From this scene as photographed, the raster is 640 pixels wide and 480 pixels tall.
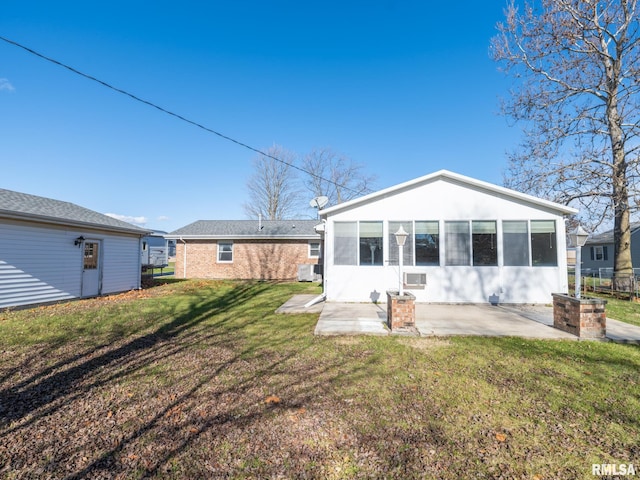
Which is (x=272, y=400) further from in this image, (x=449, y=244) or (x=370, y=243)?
(x=449, y=244)

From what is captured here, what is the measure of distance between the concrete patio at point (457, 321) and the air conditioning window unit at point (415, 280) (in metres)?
0.62

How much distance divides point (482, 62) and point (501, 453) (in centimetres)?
1589

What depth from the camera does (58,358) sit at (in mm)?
4699

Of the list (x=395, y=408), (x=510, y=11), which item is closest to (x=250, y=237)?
(x=395, y=408)

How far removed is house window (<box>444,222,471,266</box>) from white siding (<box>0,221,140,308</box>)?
41.7ft

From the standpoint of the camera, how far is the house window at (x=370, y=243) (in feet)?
30.3

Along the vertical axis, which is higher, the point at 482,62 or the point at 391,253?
the point at 482,62

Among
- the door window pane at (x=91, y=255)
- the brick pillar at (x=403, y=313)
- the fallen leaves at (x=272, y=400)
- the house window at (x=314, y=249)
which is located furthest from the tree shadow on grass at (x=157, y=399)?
the house window at (x=314, y=249)

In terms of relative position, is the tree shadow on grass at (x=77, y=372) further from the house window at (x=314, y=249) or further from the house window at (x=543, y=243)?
the house window at (x=314, y=249)

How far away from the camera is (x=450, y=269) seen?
9023mm

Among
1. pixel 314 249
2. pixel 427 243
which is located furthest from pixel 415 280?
pixel 314 249

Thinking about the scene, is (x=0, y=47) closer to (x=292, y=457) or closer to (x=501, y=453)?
(x=292, y=457)

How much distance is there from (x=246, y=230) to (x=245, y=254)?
1547 mm

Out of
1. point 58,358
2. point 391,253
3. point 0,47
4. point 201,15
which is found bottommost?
point 58,358
